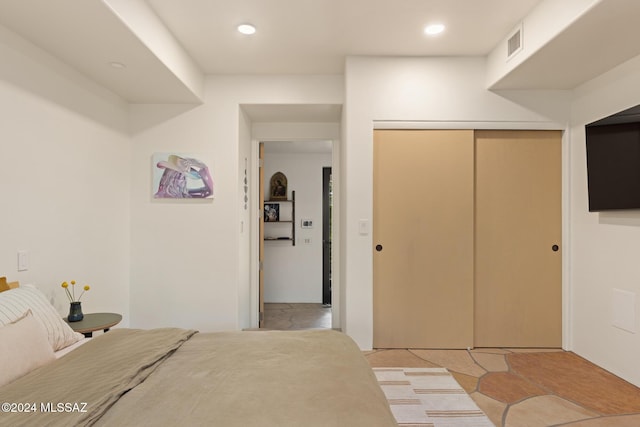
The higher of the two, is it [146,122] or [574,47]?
[574,47]

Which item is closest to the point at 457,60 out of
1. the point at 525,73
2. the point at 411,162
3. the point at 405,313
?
the point at 525,73

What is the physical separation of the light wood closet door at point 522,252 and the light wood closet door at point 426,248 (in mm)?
161

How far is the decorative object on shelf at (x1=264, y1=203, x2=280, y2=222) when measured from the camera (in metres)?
5.93

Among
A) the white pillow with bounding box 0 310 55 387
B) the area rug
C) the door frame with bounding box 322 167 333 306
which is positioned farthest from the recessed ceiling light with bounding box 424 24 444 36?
the door frame with bounding box 322 167 333 306

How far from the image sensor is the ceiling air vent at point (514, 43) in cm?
278

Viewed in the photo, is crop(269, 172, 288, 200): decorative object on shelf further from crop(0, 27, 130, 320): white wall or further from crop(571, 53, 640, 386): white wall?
crop(571, 53, 640, 386): white wall

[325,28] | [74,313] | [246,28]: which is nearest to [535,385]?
[325,28]

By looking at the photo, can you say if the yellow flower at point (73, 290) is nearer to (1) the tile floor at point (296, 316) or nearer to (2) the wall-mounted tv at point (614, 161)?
(1) the tile floor at point (296, 316)

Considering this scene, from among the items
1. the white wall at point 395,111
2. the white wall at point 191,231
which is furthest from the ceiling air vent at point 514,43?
Result: the white wall at point 191,231

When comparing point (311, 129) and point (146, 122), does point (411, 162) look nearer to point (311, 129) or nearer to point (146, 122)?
point (311, 129)

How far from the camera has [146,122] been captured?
366 centimetres

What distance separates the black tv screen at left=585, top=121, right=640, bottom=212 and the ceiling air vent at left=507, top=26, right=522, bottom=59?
84 cm

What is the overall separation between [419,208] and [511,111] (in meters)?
1.20

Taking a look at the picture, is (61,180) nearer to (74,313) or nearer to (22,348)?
(74,313)
